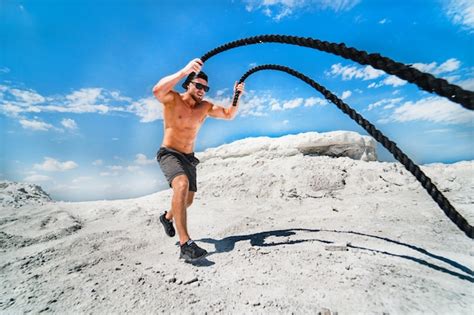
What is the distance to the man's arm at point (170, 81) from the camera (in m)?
3.78

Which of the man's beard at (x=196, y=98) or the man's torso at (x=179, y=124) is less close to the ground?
the man's beard at (x=196, y=98)

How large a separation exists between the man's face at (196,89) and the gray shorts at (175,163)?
0.91 meters

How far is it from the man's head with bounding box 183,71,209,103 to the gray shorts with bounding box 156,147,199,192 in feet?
3.04

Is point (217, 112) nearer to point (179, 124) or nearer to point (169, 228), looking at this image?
point (179, 124)

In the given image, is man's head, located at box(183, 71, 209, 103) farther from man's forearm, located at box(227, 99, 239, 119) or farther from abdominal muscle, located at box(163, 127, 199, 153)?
man's forearm, located at box(227, 99, 239, 119)

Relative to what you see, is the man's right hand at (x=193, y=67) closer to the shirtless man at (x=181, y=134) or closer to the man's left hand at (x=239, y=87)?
the shirtless man at (x=181, y=134)

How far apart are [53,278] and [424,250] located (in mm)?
4199

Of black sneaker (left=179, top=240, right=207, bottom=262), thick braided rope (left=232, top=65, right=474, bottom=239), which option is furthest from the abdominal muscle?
thick braided rope (left=232, top=65, right=474, bottom=239)

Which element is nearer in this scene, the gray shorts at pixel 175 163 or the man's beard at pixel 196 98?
the gray shorts at pixel 175 163

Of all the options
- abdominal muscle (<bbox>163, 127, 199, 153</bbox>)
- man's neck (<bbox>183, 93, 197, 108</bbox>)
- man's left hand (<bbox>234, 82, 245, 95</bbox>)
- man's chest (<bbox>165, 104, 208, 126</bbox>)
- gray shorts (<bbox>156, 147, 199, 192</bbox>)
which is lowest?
gray shorts (<bbox>156, 147, 199, 192</bbox>)

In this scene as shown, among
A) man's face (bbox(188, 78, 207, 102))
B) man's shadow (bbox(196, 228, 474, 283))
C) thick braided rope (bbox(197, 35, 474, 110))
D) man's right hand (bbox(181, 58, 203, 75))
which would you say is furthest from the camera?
man's face (bbox(188, 78, 207, 102))

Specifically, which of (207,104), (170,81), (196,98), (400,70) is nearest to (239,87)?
(207,104)

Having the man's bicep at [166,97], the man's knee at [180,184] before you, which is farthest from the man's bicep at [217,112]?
the man's knee at [180,184]

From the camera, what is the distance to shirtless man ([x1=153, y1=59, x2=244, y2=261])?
12.7 feet
